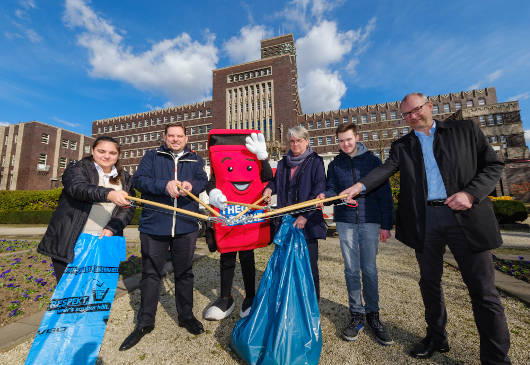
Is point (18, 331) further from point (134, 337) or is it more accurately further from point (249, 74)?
point (249, 74)

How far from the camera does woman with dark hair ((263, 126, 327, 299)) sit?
8.24 ft

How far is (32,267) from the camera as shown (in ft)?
16.3

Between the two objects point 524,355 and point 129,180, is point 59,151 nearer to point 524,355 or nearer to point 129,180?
point 129,180

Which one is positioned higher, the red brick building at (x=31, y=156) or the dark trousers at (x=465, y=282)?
the red brick building at (x=31, y=156)

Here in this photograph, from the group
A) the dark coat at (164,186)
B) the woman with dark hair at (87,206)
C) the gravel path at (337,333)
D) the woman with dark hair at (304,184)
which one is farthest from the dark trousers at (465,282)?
the woman with dark hair at (87,206)

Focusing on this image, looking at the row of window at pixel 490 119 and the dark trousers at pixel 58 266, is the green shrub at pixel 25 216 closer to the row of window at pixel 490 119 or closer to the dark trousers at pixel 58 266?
the dark trousers at pixel 58 266

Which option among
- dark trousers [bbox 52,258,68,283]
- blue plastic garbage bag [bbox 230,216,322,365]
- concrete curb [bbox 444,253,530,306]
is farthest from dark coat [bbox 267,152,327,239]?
concrete curb [bbox 444,253,530,306]

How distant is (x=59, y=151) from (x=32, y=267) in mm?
40819

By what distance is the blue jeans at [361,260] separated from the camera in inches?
96.0

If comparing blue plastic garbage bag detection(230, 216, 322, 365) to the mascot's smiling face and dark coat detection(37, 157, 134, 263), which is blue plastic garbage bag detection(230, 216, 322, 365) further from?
dark coat detection(37, 157, 134, 263)

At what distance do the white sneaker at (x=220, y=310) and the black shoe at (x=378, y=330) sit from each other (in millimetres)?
1626

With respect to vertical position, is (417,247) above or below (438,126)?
below

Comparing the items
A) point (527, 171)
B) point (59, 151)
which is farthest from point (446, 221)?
point (59, 151)

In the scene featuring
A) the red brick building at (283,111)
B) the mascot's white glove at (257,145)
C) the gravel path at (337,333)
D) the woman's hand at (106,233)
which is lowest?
the gravel path at (337,333)
